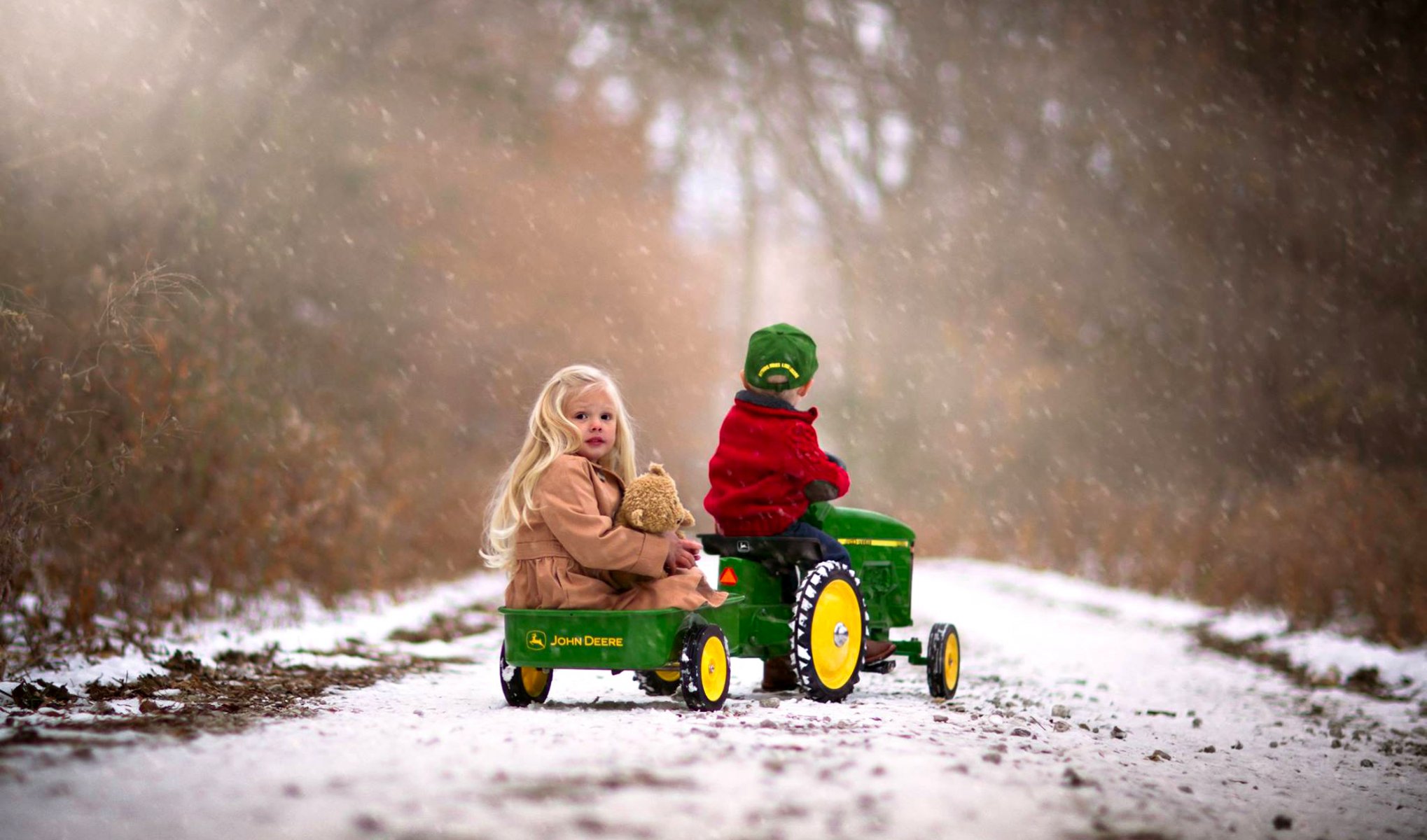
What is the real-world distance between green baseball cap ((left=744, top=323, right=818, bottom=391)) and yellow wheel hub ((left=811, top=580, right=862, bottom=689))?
109 cm

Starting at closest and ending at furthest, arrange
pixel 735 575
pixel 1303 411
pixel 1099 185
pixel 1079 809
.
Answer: pixel 1079 809 → pixel 735 575 → pixel 1303 411 → pixel 1099 185

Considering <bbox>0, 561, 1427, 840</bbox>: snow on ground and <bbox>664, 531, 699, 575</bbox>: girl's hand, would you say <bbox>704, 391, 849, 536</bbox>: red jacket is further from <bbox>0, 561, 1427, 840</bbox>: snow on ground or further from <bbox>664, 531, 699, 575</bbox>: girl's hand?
<bbox>0, 561, 1427, 840</bbox>: snow on ground

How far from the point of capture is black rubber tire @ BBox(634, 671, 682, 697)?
6.43 meters

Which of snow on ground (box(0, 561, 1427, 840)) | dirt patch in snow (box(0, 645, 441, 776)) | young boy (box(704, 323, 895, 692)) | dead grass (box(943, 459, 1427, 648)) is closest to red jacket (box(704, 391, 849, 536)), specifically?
young boy (box(704, 323, 895, 692))

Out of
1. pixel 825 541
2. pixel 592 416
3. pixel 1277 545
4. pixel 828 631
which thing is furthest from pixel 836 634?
pixel 1277 545

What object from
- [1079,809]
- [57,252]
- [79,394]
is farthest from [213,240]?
[1079,809]

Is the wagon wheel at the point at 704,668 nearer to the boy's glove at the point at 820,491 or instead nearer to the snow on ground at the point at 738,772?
the snow on ground at the point at 738,772

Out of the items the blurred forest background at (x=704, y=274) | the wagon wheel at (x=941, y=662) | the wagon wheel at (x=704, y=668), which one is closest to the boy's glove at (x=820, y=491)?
the wagon wheel at (x=704, y=668)

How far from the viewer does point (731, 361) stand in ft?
109

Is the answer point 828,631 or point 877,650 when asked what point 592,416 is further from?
point 877,650

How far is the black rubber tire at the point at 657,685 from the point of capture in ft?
21.1

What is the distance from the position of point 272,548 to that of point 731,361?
23509mm

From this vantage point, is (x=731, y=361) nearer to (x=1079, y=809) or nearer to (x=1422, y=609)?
(x=1422, y=609)

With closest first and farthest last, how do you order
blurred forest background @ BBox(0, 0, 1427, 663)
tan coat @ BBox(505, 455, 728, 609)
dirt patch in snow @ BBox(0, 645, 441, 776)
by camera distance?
dirt patch in snow @ BBox(0, 645, 441, 776), tan coat @ BBox(505, 455, 728, 609), blurred forest background @ BBox(0, 0, 1427, 663)
